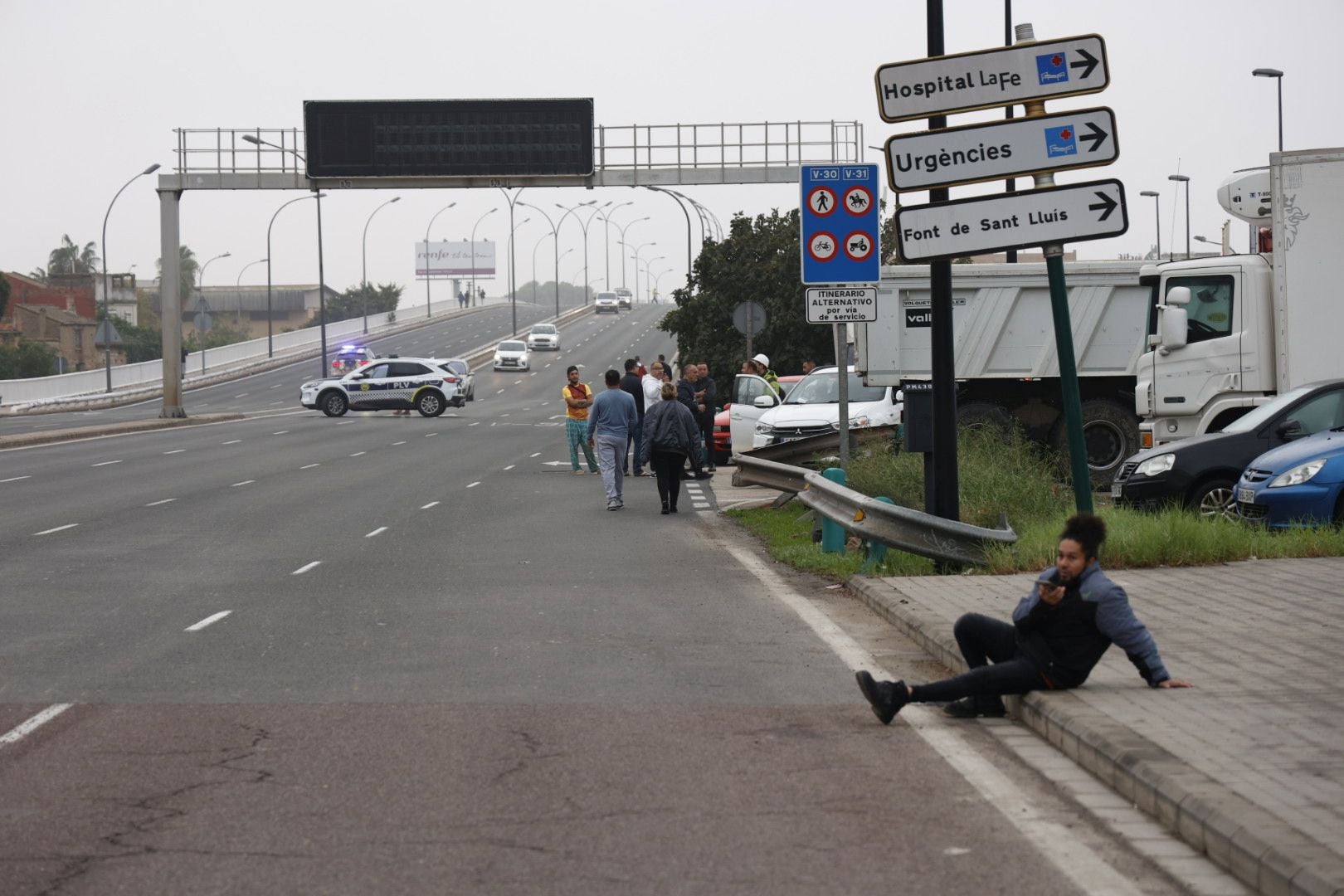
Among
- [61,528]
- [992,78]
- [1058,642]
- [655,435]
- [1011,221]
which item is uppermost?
[992,78]

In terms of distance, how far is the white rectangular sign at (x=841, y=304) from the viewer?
15.3 metres

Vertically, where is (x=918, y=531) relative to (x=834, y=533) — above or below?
above

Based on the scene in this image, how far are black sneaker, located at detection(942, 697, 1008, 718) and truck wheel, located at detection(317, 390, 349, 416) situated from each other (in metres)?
46.1

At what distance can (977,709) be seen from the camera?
770cm

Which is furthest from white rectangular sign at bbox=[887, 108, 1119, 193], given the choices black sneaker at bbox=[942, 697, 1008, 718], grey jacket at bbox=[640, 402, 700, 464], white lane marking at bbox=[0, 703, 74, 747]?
grey jacket at bbox=[640, 402, 700, 464]

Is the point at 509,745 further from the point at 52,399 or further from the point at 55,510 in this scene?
the point at 52,399

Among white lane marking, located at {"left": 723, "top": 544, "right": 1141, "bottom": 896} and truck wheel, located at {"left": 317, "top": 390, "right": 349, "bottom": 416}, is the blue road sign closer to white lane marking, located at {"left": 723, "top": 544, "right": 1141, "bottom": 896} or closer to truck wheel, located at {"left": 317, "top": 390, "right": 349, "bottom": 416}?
white lane marking, located at {"left": 723, "top": 544, "right": 1141, "bottom": 896}

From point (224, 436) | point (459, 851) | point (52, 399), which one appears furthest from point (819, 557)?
point (52, 399)

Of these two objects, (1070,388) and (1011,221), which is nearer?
(1070,388)

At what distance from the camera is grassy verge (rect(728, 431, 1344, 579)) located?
41.1ft

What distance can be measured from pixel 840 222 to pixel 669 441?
5.46m

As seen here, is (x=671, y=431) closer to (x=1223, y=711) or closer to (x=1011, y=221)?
(x=1011, y=221)

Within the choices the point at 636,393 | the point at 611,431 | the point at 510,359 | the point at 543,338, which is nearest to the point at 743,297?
the point at 636,393

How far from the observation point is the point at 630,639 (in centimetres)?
1019
